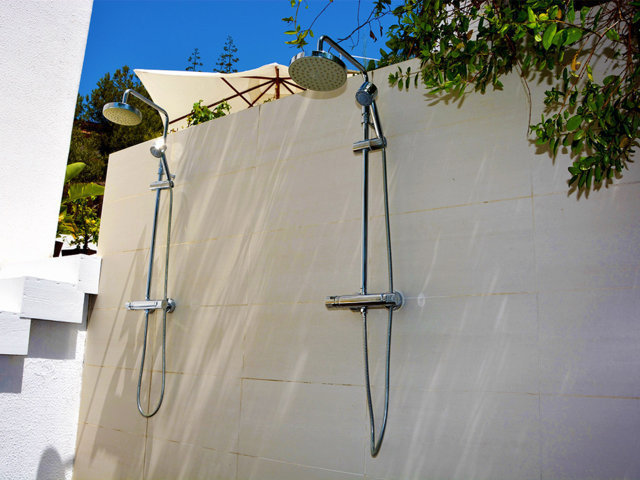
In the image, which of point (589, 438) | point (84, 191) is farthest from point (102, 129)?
point (589, 438)

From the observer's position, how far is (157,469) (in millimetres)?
2289

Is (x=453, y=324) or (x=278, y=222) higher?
(x=278, y=222)

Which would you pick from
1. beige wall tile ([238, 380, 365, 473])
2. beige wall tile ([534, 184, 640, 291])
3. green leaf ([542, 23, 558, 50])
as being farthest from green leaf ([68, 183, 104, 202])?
green leaf ([542, 23, 558, 50])

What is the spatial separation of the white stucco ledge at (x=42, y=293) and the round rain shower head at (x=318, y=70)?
149 centimetres

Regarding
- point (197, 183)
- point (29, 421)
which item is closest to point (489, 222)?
point (197, 183)

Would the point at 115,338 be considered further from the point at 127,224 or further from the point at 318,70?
the point at 318,70

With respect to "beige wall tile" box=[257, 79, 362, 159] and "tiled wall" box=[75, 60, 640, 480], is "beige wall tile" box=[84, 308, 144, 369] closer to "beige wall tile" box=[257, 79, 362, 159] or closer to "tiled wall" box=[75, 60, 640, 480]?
"tiled wall" box=[75, 60, 640, 480]

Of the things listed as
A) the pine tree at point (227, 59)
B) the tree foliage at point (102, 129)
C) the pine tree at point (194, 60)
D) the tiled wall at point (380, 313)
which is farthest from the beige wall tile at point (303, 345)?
the pine tree at point (194, 60)

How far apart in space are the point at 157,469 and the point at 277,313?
0.85 metres

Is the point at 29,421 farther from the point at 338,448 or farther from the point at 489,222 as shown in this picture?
the point at 489,222

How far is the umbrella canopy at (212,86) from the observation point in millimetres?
4555

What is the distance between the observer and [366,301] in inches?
70.4

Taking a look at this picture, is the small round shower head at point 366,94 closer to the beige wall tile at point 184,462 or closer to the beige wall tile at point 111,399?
the beige wall tile at point 184,462

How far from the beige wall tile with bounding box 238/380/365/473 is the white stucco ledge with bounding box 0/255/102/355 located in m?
0.97
